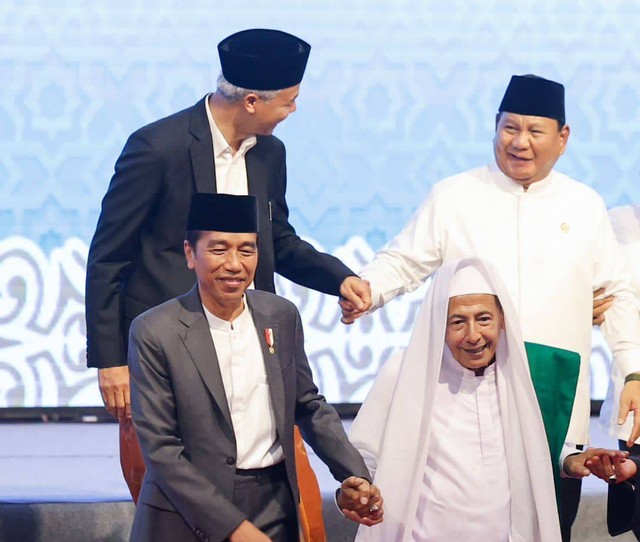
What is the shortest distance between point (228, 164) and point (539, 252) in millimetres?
953

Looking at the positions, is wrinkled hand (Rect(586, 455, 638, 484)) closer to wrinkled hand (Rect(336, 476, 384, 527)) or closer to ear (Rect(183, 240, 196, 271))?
wrinkled hand (Rect(336, 476, 384, 527))

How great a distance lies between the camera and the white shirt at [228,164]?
143 inches

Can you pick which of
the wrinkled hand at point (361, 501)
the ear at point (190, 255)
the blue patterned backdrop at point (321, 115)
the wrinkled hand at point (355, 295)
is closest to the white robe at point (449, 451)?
the wrinkled hand at point (361, 501)

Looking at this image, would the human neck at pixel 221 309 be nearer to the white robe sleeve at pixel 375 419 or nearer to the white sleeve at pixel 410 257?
the white robe sleeve at pixel 375 419

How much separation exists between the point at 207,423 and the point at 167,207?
782mm

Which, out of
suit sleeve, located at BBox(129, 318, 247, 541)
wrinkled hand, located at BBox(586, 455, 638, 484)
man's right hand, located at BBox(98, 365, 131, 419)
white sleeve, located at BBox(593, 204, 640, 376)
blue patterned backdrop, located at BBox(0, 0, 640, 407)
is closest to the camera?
suit sleeve, located at BBox(129, 318, 247, 541)

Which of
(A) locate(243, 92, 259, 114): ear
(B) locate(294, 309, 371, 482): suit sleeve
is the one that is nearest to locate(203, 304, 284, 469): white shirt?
(B) locate(294, 309, 371, 482): suit sleeve

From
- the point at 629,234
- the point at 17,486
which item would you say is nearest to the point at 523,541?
the point at 629,234

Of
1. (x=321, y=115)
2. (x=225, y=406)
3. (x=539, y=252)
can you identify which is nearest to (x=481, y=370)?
(x=539, y=252)

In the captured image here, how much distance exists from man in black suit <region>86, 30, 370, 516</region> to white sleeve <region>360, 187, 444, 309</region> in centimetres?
39

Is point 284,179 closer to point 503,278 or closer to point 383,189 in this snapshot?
point 503,278

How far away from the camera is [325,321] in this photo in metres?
5.93

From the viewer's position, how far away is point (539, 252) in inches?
150

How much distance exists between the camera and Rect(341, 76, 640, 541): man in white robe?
149 inches
